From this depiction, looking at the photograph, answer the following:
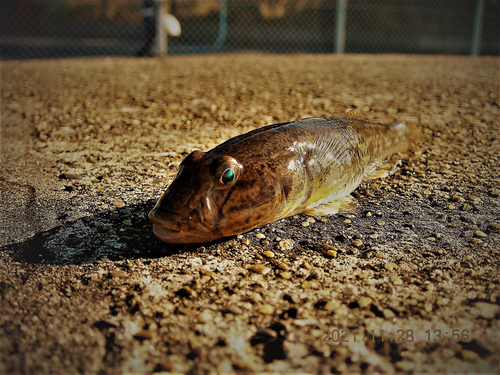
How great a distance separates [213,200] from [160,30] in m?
8.52

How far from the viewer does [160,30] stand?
32.1 ft

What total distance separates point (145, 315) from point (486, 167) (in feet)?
10.4

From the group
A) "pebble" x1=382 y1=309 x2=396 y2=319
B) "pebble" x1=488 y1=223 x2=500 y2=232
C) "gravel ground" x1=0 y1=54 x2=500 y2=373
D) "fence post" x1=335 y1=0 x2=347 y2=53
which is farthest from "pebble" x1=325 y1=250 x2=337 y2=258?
"fence post" x1=335 y1=0 x2=347 y2=53

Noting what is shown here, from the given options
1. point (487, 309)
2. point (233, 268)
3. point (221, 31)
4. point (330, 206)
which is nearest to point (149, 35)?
point (221, 31)

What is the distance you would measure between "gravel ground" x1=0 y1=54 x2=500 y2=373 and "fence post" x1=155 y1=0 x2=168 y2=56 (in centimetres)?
533

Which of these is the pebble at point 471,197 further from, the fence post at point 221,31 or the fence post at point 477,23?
the fence post at point 477,23

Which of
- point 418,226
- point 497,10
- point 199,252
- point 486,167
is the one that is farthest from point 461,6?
point 199,252

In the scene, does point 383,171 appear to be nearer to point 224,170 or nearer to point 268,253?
point 268,253

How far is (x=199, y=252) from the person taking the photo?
253cm

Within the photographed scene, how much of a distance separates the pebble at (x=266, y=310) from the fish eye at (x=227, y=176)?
2.19ft
